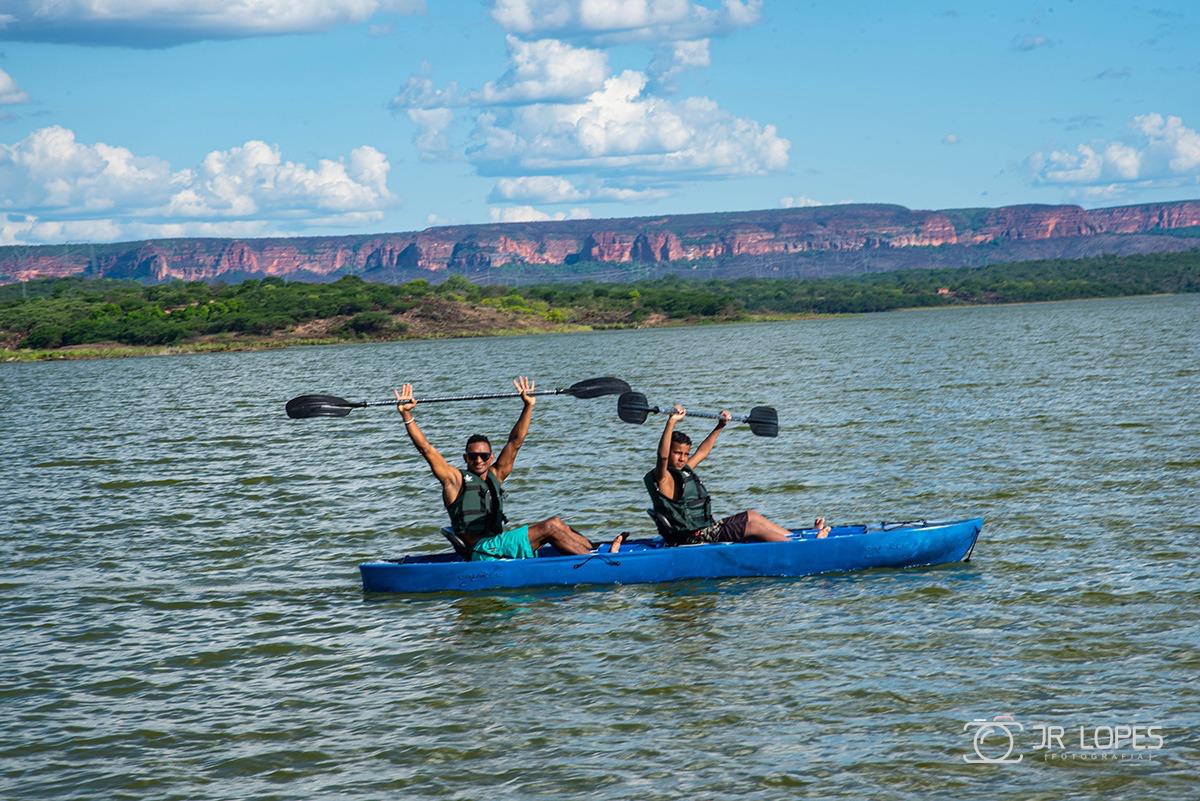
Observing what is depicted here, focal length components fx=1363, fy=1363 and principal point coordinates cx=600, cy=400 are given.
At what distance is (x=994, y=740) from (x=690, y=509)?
571 cm

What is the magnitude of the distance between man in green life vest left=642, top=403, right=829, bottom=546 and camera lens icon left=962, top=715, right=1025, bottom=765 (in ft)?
16.8

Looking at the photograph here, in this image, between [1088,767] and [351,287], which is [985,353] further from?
[351,287]

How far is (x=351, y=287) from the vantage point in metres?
153

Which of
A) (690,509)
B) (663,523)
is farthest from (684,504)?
(663,523)

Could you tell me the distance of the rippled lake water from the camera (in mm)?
9180

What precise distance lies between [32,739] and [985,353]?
57.1 meters

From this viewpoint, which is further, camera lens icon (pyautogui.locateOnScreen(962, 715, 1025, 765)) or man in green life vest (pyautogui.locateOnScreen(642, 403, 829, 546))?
man in green life vest (pyautogui.locateOnScreen(642, 403, 829, 546))

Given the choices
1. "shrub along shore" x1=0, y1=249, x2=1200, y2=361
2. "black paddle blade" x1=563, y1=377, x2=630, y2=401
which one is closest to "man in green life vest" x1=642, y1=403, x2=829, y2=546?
"black paddle blade" x1=563, y1=377, x2=630, y2=401

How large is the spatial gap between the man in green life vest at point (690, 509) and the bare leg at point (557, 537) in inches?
37.0

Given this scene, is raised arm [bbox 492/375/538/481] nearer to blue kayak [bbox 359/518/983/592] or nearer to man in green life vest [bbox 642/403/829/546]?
blue kayak [bbox 359/518/983/592]

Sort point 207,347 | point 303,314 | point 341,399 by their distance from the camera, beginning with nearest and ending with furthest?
point 341,399 → point 207,347 → point 303,314

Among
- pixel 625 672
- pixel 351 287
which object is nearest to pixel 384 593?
pixel 625 672

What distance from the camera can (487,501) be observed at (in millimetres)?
14195

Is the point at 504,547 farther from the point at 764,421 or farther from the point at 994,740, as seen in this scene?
the point at 994,740
